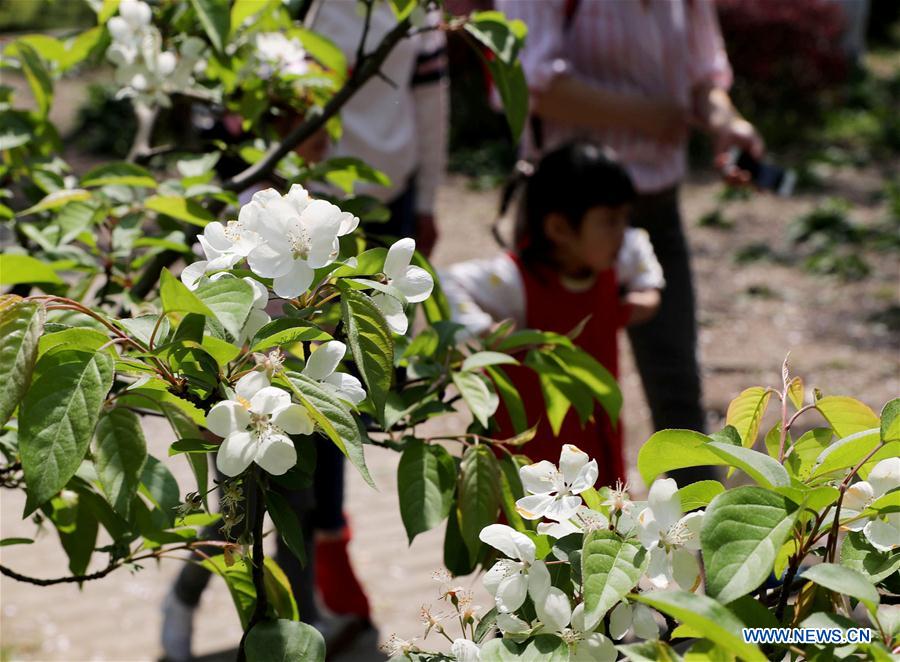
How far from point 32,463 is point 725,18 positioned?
466 inches

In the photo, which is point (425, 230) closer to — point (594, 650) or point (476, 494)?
point (476, 494)

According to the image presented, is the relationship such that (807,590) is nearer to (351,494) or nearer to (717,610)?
(717,610)

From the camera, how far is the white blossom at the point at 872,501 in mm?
969

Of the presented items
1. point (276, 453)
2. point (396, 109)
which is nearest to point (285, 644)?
point (276, 453)

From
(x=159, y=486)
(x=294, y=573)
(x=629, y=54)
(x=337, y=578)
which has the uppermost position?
(x=159, y=486)

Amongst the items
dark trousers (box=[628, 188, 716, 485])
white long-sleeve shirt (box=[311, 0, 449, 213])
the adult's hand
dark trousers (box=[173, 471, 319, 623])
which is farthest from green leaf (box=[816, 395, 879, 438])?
the adult's hand

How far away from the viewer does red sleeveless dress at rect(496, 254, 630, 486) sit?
2.71 m

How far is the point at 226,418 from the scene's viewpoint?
95cm

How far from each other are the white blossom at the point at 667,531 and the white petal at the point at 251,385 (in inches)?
13.3

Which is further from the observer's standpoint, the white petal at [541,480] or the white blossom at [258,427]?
the white petal at [541,480]

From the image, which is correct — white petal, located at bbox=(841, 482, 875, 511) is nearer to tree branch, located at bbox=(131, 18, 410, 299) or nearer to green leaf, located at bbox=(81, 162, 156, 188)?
tree branch, located at bbox=(131, 18, 410, 299)

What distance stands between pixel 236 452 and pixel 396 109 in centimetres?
253

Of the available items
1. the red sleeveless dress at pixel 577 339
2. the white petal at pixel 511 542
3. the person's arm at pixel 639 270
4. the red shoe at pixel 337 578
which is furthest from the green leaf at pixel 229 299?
the red shoe at pixel 337 578

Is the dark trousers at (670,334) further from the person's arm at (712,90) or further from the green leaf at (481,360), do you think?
the green leaf at (481,360)
